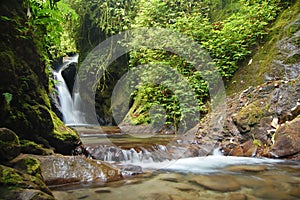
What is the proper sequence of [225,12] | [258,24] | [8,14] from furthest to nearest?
1. [225,12]
2. [258,24]
3. [8,14]

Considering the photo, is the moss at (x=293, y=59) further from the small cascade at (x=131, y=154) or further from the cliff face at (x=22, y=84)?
the cliff face at (x=22, y=84)

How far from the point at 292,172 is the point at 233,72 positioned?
431cm

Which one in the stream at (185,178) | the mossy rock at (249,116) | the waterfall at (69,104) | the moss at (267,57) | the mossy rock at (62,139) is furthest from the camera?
the waterfall at (69,104)

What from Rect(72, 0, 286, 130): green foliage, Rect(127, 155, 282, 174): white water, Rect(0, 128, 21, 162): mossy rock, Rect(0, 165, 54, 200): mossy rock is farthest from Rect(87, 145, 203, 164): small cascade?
Rect(72, 0, 286, 130): green foliage

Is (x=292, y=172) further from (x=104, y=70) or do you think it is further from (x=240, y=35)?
(x=104, y=70)

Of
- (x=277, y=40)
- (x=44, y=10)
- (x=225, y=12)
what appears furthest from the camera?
(x=225, y=12)

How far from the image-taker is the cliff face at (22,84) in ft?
9.86

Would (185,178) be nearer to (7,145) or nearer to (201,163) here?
(201,163)

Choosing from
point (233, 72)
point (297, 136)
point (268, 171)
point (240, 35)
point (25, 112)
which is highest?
point (240, 35)

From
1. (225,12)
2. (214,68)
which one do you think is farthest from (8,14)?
(225,12)

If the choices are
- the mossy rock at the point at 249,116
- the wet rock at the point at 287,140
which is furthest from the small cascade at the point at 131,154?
the wet rock at the point at 287,140

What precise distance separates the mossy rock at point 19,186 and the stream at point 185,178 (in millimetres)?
509

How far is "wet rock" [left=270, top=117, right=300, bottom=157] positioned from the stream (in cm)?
22

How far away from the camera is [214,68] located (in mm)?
7605
